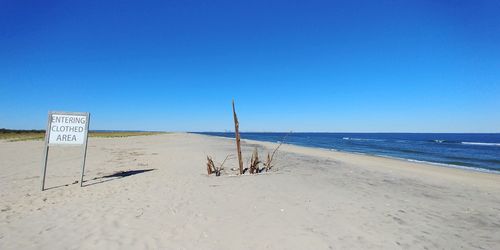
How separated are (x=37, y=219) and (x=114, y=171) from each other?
6431 millimetres

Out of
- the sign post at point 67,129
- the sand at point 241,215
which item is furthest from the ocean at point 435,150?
the sign post at point 67,129

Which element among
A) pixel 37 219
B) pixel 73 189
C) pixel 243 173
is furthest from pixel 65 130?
pixel 243 173

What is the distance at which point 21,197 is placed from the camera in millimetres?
6840

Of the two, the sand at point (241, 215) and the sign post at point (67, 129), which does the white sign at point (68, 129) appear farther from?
the sand at point (241, 215)

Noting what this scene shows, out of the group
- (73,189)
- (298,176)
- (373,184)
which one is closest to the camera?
(73,189)

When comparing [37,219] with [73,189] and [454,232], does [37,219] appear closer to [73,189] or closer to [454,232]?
[73,189]

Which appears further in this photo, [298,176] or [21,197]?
[298,176]

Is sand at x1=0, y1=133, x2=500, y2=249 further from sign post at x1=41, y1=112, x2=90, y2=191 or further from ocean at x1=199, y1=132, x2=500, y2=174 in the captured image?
ocean at x1=199, y1=132, x2=500, y2=174

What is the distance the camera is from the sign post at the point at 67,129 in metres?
7.89

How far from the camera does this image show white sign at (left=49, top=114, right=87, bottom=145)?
793 centimetres

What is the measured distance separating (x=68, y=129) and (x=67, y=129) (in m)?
0.03

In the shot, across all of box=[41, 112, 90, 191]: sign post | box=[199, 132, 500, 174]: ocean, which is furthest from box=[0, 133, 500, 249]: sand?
box=[199, 132, 500, 174]: ocean

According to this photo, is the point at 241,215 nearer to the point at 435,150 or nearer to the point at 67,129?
the point at 67,129

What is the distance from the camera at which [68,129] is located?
811 cm
